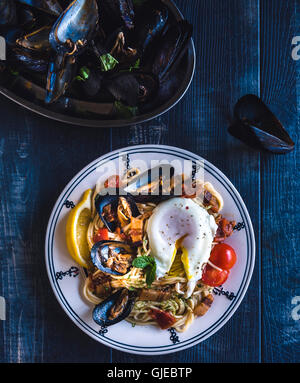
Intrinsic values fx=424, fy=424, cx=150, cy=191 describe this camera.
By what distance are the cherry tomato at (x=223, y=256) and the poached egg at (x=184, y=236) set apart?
63 millimetres

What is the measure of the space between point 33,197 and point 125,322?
3.29 ft

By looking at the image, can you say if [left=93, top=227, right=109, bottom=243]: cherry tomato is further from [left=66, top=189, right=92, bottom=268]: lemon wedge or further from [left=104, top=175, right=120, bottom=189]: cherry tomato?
[left=104, top=175, right=120, bottom=189]: cherry tomato

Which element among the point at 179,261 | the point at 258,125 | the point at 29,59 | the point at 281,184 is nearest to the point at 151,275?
the point at 179,261

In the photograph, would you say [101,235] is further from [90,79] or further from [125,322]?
[90,79]

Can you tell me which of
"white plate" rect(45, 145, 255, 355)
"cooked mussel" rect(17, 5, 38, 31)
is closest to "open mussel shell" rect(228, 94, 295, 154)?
"white plate" rect(45, 145, 255, 355)

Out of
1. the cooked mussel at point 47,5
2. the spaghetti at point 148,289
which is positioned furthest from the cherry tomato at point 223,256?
the cooked mussel at point 47,5

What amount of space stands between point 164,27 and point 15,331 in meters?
2.17

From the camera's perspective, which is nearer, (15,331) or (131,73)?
(131,73)

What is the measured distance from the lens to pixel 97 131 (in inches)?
110

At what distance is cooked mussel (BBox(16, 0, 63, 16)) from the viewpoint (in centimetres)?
239

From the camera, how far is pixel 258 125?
2775 millimetres

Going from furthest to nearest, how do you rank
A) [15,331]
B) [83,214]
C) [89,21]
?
[15,331] < [83,214] < [89,21]

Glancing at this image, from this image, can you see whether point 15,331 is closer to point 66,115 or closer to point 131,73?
point 66,115

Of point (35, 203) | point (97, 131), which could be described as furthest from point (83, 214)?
point (97, 131)
